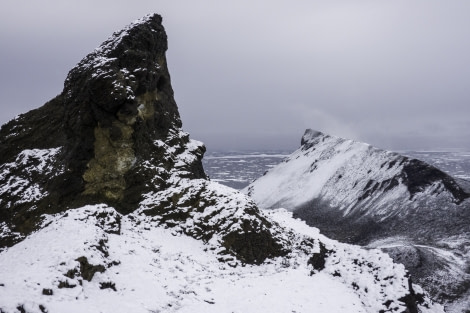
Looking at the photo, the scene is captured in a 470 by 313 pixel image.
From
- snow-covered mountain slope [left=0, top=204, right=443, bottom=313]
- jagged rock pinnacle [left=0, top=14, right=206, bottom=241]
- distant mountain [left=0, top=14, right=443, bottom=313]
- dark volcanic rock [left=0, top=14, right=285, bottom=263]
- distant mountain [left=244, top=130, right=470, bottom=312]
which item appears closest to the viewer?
snow-covered mountain slope [left=0, top=204, right=443, bottom=313]

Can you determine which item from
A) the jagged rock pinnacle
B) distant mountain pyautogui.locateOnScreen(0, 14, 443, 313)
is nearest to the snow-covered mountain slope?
distant mountain pyautogui.locateOnScreen(0, 14, 443, 313)

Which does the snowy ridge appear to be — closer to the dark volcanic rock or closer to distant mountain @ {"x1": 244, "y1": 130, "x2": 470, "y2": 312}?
distant mountain @ {"x1": 244, "y1": 130, "x2": 470, "y2": 312}

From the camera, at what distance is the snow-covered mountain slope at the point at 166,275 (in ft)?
41.1

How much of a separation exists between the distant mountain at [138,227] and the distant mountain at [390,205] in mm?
10704

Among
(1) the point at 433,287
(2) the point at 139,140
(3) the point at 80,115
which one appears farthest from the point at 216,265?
(1) the point at 433,287

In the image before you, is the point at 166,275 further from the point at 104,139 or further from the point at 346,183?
the point at 346,183

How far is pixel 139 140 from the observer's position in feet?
87.3

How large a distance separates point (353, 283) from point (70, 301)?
15605 millimetres

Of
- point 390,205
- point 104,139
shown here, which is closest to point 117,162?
point 104,139

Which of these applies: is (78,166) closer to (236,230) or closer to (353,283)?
(236,230)

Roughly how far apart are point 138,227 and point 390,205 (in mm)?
40014

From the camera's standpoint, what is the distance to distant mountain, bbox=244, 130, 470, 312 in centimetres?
3189

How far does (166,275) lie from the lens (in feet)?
54.2

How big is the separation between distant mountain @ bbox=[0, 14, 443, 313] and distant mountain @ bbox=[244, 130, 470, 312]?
10.7 metres
